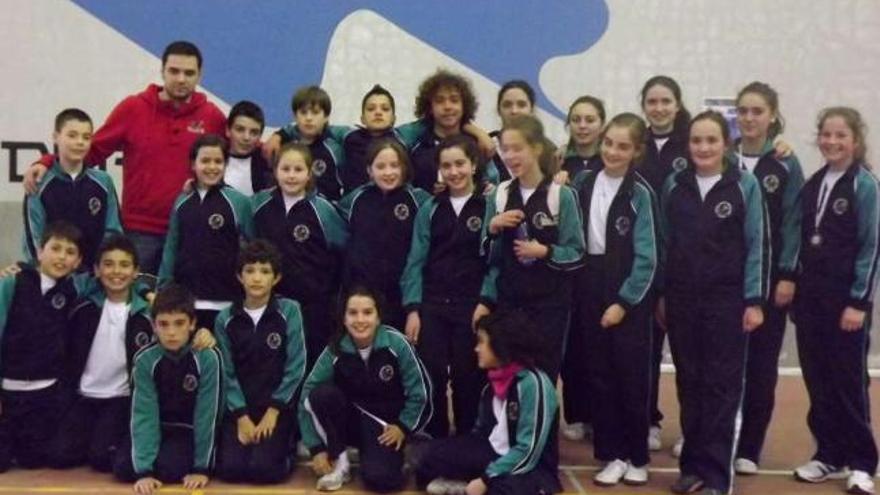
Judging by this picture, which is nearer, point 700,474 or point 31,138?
point 700,474

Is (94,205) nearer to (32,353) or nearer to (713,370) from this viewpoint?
(32,353)

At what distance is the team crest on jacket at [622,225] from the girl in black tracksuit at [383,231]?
100 centimetres

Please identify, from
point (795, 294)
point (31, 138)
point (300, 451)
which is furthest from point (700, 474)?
point (31, 138)

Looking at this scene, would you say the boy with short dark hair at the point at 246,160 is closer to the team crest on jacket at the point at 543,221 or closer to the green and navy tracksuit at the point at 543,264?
the green and navy tracksuit at the point at 543,264

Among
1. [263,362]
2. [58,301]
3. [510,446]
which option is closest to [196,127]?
[58,301]

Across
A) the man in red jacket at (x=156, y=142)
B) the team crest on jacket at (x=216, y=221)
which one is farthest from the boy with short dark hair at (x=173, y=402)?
the man in red jacket at (x=156, y=142)

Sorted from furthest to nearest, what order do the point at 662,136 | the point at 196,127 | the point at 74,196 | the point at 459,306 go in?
the point at 196,127 → the point at 662,136 → the point at 74,196 → the point at 459,306

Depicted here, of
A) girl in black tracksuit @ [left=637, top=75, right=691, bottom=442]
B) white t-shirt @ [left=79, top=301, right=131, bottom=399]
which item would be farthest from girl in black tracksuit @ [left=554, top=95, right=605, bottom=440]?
white t-shirt @ [left=79, top=301, right=131, bottom=399]

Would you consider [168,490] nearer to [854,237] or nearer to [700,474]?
[700,474]

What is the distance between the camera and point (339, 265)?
5664 mm

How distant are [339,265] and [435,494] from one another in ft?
4.41

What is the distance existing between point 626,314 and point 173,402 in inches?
87.6

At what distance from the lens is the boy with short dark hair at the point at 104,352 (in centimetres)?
534

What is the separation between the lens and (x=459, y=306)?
5.33 metres
